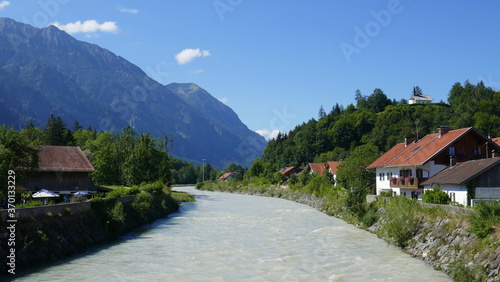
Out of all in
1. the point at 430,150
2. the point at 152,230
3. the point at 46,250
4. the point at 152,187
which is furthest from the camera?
the point at 152,187

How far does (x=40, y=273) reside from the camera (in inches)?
850

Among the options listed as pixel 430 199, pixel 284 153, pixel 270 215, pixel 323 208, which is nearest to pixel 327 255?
pixel 430 199

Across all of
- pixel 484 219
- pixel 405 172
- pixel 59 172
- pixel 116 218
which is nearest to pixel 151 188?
pixel 59 172

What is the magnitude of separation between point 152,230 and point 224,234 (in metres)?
7.58

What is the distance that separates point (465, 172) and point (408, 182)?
10.0m

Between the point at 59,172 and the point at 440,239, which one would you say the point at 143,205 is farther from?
the point at 440,239

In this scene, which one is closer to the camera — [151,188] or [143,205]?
[143,205]

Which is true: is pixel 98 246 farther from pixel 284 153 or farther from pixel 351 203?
pixel 284 153

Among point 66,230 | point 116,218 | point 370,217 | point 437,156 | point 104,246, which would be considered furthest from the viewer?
point 437,156

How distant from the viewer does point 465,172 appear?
33.6 metres

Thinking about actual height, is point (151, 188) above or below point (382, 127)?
below

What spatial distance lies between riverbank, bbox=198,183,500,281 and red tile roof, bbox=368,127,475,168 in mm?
7416

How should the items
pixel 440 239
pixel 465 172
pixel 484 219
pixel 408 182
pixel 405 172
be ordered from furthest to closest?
pixel 405 172 → pixel 408 182 → pixel 465 172 → pixel 440 239 → pixel 484 219

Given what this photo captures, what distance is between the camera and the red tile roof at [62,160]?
1826 inches
